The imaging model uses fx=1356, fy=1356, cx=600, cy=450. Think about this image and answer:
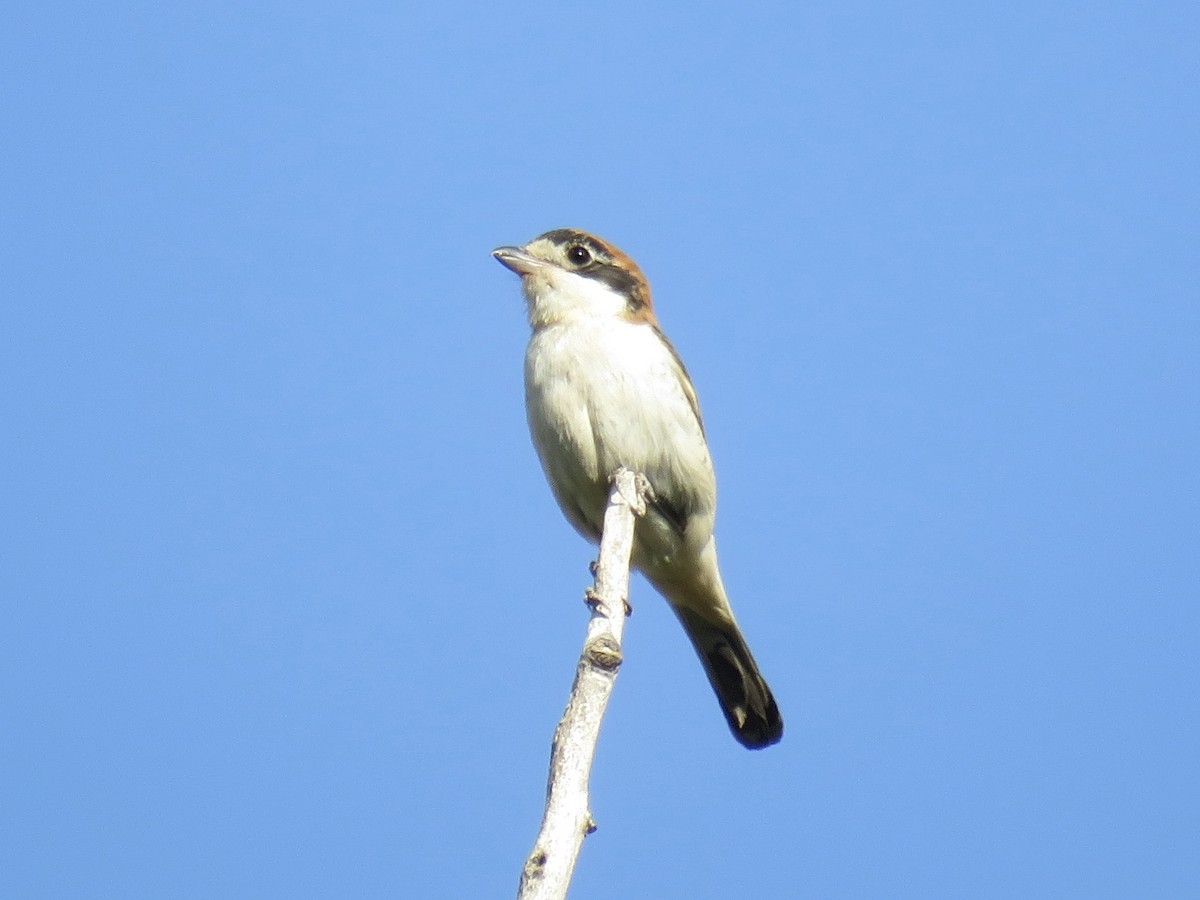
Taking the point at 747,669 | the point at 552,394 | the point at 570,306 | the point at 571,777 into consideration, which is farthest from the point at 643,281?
the point at 571,777

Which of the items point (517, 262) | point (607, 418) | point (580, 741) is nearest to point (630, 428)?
point (607, 418)

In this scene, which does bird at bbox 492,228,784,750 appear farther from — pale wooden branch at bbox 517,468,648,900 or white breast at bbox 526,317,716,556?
pale wooden branch at bbox 517,468,648,900

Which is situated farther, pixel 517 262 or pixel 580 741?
pixel 517 262

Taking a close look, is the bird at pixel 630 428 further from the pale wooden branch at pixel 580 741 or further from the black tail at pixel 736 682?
the pale wooden branch at pixel 580 741

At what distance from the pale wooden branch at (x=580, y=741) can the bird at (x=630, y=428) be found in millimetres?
1685

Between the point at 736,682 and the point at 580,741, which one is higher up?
the point at 736,682

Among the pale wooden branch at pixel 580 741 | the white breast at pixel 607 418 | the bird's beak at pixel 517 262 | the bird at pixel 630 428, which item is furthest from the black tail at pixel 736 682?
the pale wooden branch at pixel 580 741

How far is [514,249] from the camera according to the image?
29.2 feet

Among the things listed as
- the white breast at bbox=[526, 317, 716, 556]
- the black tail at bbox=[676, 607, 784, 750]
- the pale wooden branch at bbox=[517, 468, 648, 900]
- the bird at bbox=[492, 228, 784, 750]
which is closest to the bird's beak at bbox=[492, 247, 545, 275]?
the bird at bbox=[492, 228, 784, 750]

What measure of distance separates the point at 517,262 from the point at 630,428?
5.30 feet

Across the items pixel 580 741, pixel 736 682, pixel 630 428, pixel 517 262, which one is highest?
pixel 517 262

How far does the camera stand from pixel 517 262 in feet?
28.8

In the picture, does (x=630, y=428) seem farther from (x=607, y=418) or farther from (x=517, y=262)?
(x=517, y=262)

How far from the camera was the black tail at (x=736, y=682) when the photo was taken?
841cm
